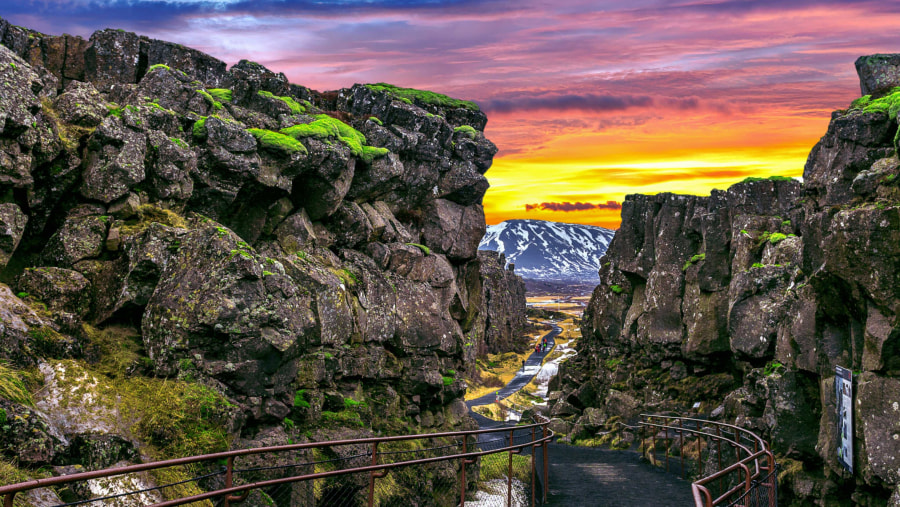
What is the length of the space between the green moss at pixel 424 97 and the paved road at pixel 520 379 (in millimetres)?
29005

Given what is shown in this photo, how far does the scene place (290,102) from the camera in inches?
1013

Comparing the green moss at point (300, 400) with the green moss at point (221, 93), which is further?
the green moss at point (221, 93)

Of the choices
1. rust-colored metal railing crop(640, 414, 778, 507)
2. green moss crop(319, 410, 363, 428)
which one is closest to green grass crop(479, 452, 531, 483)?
rust-colored metal railing crop(640, 414, 778, 507)

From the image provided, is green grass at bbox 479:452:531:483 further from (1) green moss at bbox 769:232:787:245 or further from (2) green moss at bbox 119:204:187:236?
(2) green moss at bbox 119:204:187:236

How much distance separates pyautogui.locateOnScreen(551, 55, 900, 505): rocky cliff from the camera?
44.4 feet

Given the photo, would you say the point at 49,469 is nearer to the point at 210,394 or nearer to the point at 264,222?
the point at 210,394

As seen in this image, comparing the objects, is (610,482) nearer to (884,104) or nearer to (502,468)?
(502,468)

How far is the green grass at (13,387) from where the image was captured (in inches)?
413

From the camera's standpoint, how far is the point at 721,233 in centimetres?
3178

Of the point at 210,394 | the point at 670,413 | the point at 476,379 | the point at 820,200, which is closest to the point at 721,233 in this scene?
the point at 670,413

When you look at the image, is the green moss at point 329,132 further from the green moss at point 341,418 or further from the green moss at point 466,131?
the green moss at point 341,418

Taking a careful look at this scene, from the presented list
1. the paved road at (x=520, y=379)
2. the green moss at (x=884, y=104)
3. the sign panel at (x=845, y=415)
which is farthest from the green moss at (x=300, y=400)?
the paved road at (x=520, y=379)

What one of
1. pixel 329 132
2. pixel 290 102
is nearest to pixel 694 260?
pixel 329 132

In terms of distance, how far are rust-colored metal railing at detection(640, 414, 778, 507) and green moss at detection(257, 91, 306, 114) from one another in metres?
18.5
